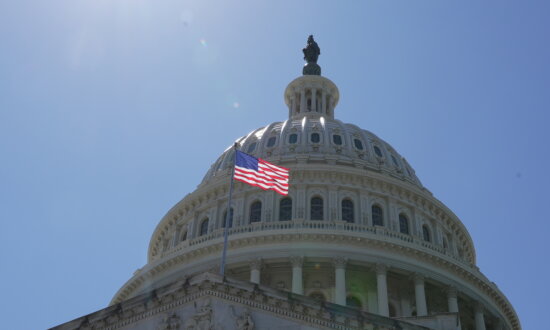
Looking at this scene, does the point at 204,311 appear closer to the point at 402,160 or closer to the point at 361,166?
the point at 361,166

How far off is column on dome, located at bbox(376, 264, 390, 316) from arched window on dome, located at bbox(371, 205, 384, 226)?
20.2ft

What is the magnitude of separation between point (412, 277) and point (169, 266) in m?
17.6

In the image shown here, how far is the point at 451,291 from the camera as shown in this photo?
51.9 meters

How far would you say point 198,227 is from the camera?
5916 cm

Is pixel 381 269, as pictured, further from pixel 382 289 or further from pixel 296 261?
pixel 296 261

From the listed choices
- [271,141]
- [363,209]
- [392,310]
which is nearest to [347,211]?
[363,209]

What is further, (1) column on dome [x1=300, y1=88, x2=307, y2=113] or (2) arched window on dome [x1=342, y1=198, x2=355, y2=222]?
(1) column on dome [x1=300, y1=88, x2=307, y2=113]

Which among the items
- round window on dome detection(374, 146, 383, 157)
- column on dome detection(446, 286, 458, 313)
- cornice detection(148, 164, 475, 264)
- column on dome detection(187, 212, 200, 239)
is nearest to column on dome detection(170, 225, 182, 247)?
cornice detection(148, 164, 475, 264)

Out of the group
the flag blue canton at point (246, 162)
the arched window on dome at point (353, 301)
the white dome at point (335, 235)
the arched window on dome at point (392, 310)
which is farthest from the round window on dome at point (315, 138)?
the flag blue canton at point (246, 162)

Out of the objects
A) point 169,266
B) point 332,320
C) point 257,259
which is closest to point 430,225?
point 257,259

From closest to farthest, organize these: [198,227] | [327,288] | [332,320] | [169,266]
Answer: [332,320], [327,288], [169,266], [198,227]

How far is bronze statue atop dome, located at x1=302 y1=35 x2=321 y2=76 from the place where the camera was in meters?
83.2

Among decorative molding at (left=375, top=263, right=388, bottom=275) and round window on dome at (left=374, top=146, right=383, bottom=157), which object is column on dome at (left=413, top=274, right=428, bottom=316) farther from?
round window on dome at (left=374, top=146, right=383, bottom=157)

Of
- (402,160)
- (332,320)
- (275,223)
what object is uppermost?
(402,160)
